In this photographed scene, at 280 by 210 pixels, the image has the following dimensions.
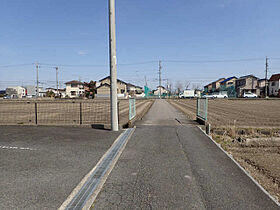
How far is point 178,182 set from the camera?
10.0 feet

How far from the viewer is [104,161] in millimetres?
4027

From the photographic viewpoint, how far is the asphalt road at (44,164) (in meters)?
2.55

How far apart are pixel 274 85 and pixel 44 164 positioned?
75579 mm

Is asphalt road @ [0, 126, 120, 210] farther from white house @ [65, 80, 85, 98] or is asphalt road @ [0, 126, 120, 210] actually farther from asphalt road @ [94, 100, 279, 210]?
white house @ [65, 80, 85, 98]

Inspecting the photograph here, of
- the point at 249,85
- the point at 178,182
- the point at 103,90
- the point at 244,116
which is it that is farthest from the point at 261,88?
the point at 178,182

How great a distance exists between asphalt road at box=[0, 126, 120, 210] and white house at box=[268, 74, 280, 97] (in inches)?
2702

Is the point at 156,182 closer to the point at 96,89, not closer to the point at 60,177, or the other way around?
the point at 60,177

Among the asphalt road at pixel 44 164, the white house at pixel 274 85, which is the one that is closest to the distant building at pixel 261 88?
the white house at pixel 274 85

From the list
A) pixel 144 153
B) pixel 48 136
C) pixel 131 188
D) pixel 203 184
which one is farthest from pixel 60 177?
pixel 48 136

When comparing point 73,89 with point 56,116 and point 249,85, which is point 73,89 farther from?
point 249,85

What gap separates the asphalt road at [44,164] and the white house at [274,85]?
68.6 meters

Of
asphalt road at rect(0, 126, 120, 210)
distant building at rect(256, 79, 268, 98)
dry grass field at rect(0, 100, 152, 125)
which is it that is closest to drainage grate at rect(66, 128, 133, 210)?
asphalt road at rect(0, 126, 120, 210)

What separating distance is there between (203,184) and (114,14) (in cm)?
706

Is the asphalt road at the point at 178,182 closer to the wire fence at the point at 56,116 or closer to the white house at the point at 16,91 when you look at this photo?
the wire fence at the point at 56,116
